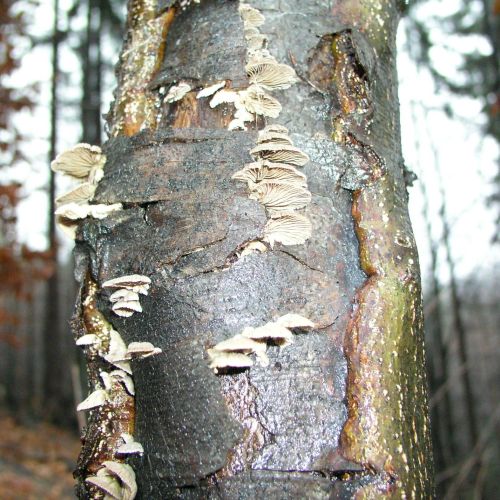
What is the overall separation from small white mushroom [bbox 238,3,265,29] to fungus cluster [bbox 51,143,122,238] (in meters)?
0.56

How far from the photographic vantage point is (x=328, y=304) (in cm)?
112

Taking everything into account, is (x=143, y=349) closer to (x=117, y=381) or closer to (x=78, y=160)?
(x=117, y=381)

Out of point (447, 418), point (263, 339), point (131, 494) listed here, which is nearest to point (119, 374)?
point (131, 494)

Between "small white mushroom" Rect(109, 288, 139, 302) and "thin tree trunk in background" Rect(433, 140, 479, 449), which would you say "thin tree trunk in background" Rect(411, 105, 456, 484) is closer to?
"thin tree trunk in background" Rect(433, 140, 479, 449)

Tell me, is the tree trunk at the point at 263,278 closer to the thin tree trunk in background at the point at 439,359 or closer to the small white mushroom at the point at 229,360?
the small white mushroom at the point at 229,360

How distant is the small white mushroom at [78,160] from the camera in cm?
147

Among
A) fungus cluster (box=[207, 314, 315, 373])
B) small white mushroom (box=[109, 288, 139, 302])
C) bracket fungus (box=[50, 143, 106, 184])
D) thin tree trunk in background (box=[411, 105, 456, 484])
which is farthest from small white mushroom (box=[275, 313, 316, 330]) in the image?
thin tree trunk in background (box=[411, 105, 456, 484])

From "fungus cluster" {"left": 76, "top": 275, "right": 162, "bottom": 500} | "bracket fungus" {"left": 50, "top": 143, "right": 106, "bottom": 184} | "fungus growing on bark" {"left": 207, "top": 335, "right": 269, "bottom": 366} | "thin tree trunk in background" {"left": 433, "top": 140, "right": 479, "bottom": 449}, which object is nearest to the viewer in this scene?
"fungus growing on bark" {"left": 207, "top": 335, "right": 269, "bottom": 366}

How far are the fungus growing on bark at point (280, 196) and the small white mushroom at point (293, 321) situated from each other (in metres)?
0.25

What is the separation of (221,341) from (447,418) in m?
11.8

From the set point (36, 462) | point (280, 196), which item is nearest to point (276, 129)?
point (280, 196)

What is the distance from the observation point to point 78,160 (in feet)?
5.06

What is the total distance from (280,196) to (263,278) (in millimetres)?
202

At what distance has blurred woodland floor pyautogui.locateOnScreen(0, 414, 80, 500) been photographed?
7641mm
